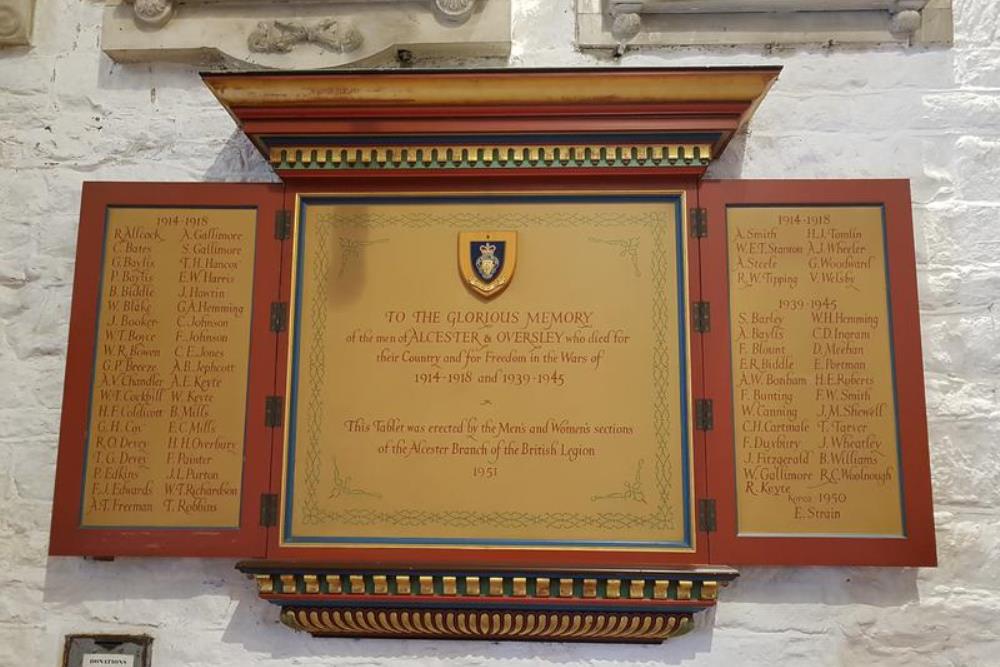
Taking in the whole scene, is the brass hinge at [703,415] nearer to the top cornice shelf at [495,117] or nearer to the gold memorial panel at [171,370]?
the top cornice shelf at [495,117]

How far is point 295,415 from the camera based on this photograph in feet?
8.36

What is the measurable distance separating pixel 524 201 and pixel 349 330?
603 millimetres

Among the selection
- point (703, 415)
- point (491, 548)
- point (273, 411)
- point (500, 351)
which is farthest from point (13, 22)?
point (703, 415)

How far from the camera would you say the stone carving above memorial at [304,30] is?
281cm

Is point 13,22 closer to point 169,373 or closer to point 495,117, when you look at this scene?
point 169,373

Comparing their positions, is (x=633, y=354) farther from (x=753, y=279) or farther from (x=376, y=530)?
(x=376, y=530)

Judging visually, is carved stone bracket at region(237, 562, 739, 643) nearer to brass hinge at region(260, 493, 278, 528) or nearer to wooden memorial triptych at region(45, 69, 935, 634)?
wooden memorial triptych at region(45, 69, 935, 634)

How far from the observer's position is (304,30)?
111 inches

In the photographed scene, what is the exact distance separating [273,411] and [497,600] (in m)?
0.78

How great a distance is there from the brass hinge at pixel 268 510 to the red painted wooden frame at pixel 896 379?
3.76ft

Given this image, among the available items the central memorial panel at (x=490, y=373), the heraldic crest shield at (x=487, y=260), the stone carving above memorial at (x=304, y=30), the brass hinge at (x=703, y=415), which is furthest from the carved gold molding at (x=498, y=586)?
the stone carving above memorial at (x=304, y=30)

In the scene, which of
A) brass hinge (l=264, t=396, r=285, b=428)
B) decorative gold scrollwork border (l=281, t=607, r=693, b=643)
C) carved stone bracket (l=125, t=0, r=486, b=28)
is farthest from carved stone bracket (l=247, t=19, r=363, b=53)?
decorative gold scrollwork border (l=281, t=607, r=693, b=643)

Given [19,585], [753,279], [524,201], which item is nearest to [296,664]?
[19,585]

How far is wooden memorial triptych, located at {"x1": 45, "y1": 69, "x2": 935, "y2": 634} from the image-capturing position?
2.47m
